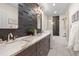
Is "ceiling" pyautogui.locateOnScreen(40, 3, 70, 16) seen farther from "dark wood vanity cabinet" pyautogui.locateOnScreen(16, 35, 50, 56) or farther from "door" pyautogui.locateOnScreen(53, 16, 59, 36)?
"dark wood vanity cabinet" pyautogui.locateOnScreen(16, 35, 50, 56)

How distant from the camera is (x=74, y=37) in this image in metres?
2.22

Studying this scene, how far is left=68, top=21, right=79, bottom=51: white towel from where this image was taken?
2.19 m

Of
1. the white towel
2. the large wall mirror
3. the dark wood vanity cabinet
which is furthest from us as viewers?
the white towel

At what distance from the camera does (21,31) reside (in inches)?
117

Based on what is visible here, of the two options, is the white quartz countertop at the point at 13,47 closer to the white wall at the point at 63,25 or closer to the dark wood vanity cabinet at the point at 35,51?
the dark wood vanity cabinet at the point at 35,51

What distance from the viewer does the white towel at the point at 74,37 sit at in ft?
7.17

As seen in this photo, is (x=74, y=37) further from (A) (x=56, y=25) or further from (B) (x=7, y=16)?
(B) (x=7, y=16)

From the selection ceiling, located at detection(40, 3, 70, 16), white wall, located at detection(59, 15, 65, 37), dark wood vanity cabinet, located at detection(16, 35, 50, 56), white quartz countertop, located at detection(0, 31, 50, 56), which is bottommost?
dark wood vanity cabinet, located at detection(16, 35, 50, 56)

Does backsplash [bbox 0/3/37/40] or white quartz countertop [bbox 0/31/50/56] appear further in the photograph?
backsplash [bbox 0/3/37/40]

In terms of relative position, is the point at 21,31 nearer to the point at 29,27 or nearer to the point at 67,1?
the point at 29,27

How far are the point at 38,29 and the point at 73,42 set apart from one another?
6.68 feet

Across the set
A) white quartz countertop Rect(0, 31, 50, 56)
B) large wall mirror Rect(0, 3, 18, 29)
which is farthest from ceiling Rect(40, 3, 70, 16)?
white quartz countertop Rect(0, 31, 50, 56)

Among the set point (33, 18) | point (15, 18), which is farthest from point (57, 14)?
point (33, 18)

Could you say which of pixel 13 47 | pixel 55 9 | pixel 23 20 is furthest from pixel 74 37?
pixel 23 20
